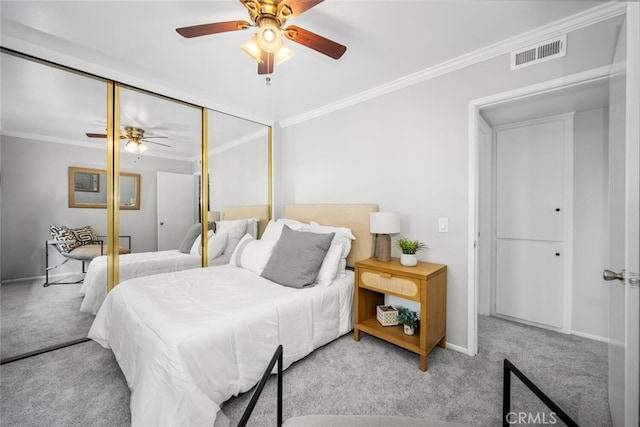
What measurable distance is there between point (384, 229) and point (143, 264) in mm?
2443

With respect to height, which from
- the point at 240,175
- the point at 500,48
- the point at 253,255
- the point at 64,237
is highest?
the point at 500,48

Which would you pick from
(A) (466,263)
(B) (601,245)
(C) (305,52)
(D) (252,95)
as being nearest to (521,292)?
(B) (601,245)

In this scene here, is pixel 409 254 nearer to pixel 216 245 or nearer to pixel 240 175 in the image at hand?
pixel 216 245

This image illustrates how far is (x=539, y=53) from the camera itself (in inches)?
74.3

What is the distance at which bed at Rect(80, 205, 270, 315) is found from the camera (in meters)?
2.40

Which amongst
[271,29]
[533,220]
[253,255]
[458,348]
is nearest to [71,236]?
[253,255]

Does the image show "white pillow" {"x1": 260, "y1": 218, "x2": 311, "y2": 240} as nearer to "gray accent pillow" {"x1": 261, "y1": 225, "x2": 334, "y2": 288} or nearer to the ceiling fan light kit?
"gray accent pillow" {"x1": 261, "y1": 225, "x2": 334, "y2": 288}

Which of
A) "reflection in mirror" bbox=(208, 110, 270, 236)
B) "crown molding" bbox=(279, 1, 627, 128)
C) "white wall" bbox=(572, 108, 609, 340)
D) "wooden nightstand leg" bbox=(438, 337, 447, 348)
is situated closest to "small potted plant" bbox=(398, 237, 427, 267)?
"wooden nightstand leg" bbox=(438, 337, 447, 348)

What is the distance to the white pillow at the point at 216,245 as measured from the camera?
3.08 metres

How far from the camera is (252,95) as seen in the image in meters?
2.97

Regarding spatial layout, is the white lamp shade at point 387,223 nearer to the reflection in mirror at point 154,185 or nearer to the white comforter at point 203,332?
the white comforter at point 203,332

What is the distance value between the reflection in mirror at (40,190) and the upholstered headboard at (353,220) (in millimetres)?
2159

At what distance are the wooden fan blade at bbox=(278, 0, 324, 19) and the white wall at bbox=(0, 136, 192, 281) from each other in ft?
6.82

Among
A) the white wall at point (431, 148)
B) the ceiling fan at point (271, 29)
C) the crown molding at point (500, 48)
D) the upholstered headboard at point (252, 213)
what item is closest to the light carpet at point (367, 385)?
the white wall at point (431, 148)
